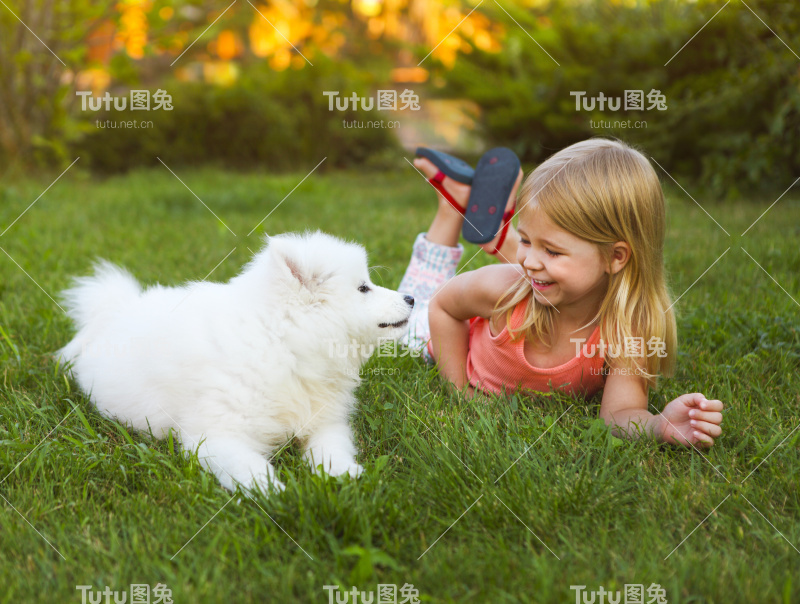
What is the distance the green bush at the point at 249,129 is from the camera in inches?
345

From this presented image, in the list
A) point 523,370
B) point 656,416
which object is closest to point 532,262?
Result: point 523,370

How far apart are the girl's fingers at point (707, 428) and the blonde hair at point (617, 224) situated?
33cm

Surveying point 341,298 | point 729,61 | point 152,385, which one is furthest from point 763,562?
point 729,61

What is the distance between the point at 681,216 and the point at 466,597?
5120 mm

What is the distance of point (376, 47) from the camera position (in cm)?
1628

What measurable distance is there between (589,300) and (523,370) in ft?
1.17

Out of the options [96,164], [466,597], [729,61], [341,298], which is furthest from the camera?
[96,164]

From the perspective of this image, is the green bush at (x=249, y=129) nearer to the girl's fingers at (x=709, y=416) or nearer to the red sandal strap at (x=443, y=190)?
the red sandal strap at (x=443, y=190)

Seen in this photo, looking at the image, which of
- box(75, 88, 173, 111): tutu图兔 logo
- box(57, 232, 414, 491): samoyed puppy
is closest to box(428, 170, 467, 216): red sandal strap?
box(57, 232, 414, 491): samoyed puppy

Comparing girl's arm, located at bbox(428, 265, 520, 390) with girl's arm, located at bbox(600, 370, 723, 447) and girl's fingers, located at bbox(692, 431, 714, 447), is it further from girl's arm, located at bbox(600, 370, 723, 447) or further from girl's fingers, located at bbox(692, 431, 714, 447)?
girl's fingers, located at bbox(692, 431, 714, 447)

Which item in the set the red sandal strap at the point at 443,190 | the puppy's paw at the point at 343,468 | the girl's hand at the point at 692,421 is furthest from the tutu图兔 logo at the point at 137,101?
the girl's hand at the point at 692,421

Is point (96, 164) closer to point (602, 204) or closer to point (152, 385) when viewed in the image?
point (152, 385)

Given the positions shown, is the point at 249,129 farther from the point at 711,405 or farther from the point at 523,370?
the point at 711,405

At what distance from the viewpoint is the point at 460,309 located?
2.59 m
